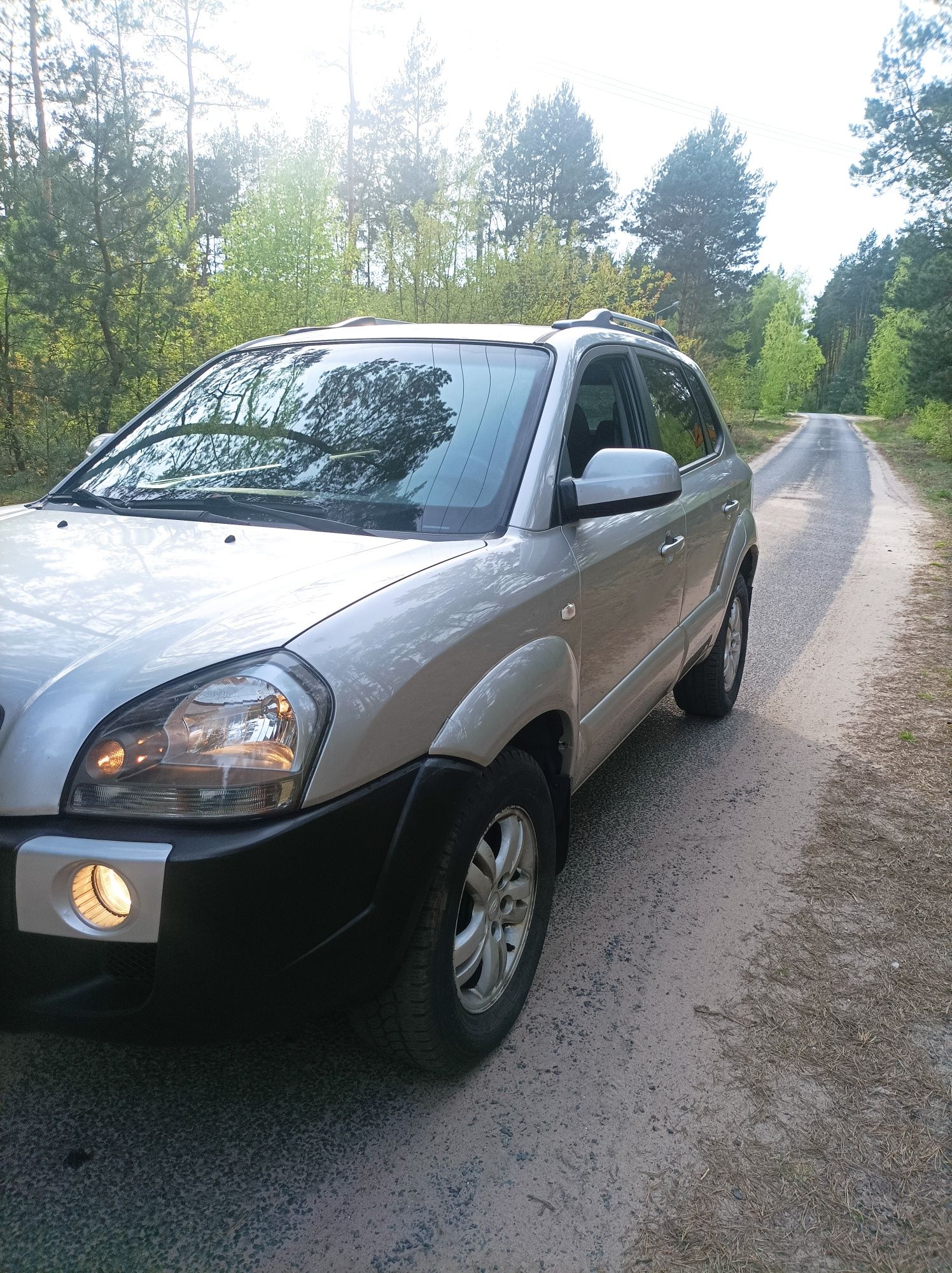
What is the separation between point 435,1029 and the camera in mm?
2146

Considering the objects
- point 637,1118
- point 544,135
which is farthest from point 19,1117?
point 544,135

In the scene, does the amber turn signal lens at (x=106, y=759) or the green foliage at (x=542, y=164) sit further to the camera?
the green foliage at (x=542, y=164)

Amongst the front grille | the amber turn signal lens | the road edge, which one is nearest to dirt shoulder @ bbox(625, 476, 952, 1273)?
the front grille

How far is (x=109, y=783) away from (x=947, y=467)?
97.5ft

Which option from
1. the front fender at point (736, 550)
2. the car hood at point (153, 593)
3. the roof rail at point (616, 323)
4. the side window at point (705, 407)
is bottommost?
the front fender at point (736, 550)

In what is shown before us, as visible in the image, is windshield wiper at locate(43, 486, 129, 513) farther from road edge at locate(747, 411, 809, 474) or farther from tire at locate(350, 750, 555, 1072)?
road edge at locate(747, 411, 809, 474)

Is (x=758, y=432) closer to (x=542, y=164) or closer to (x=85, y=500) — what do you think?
(x=542, y=164)

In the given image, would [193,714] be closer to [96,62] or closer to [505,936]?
[505,936]

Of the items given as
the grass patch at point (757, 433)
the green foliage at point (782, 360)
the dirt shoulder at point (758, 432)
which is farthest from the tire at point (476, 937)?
the green foliage at point (782, 360)

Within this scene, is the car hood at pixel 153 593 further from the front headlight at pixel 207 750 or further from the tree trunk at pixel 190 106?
the tree trunk at pixel 190 106

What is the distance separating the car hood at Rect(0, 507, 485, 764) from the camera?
5.80ft

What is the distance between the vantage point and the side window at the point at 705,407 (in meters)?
4.73

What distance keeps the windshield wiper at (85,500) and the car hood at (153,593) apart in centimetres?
12

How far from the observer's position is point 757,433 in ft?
147
